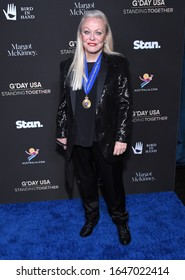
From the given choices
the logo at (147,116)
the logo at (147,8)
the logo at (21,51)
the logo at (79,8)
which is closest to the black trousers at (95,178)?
the logo at (147,116)

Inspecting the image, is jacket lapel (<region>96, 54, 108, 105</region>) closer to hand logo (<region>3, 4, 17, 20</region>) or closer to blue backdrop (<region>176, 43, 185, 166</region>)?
hand logo (<region>3, 4, 17, 20</region>)

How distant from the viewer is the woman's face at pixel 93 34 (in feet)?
8.15

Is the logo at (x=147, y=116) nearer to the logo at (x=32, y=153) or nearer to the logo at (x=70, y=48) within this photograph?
the logo at (x=70, y=48)

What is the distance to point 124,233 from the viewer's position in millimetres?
2996


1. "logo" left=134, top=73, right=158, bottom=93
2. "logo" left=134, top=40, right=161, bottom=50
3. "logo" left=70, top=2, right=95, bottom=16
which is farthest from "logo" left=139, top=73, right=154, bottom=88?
"logo" left=70, top=2, right=95, bottom=16

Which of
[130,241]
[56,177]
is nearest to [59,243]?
[130,241]

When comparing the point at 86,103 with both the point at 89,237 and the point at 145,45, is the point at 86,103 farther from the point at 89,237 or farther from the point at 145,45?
the point at 89,237

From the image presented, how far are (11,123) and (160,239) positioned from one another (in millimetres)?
1907

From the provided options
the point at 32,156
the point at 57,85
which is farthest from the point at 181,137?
the point at 32,156

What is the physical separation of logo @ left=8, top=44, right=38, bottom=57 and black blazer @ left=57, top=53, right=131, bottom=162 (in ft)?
1.93

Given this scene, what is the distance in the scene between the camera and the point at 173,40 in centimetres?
334

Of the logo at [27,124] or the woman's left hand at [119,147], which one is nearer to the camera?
the woman's left hand at [119,147]

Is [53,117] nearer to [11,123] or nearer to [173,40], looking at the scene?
[11,123]
